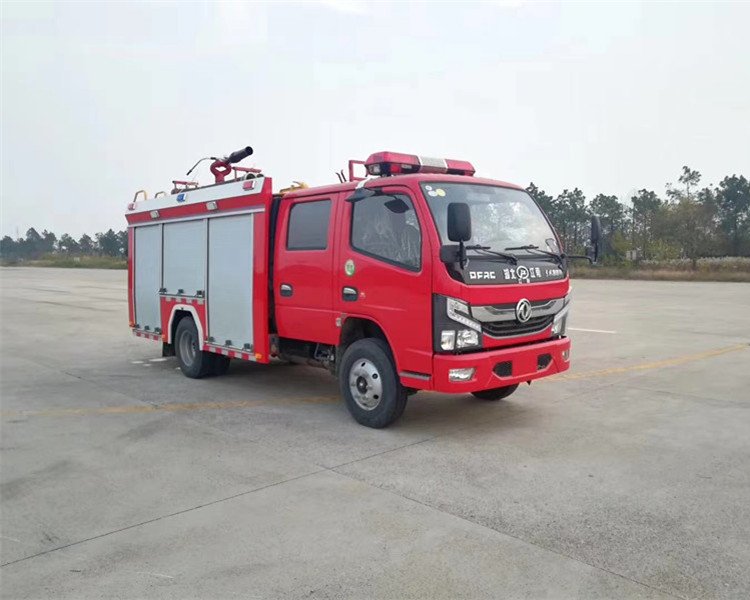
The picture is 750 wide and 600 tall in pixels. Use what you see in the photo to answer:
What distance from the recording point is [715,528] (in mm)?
3848

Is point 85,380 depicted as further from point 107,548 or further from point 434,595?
point 434,595

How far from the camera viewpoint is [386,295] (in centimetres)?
581

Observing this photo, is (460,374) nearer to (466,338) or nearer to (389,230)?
(466,338)

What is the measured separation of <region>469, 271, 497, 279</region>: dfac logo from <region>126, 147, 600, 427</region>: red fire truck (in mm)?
13

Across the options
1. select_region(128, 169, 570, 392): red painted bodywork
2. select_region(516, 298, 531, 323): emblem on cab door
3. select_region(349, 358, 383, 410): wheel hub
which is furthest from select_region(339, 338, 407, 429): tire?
select_region(516, 298, 531, 323): emblem on cab door

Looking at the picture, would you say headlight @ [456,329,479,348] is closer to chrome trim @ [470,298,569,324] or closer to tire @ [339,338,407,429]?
chrome trim @ [470,298,569,324]

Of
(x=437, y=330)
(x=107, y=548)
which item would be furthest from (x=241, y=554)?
(x=437, y=330)

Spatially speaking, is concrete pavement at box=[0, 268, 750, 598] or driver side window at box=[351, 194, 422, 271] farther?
driver side window at box=[351, 194, 422, 271]

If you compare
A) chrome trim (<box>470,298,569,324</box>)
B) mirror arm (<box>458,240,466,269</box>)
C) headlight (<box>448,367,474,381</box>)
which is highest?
mirror arm (<box>458,240,466,269</box>)

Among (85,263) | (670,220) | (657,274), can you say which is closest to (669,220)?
(670,220)

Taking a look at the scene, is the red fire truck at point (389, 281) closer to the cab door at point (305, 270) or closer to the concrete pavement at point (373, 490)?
the cab door at point (305, 270)

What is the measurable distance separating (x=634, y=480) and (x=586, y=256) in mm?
3049

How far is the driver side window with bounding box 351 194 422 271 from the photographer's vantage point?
18.5 ft

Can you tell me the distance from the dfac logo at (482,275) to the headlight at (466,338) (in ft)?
1.54
